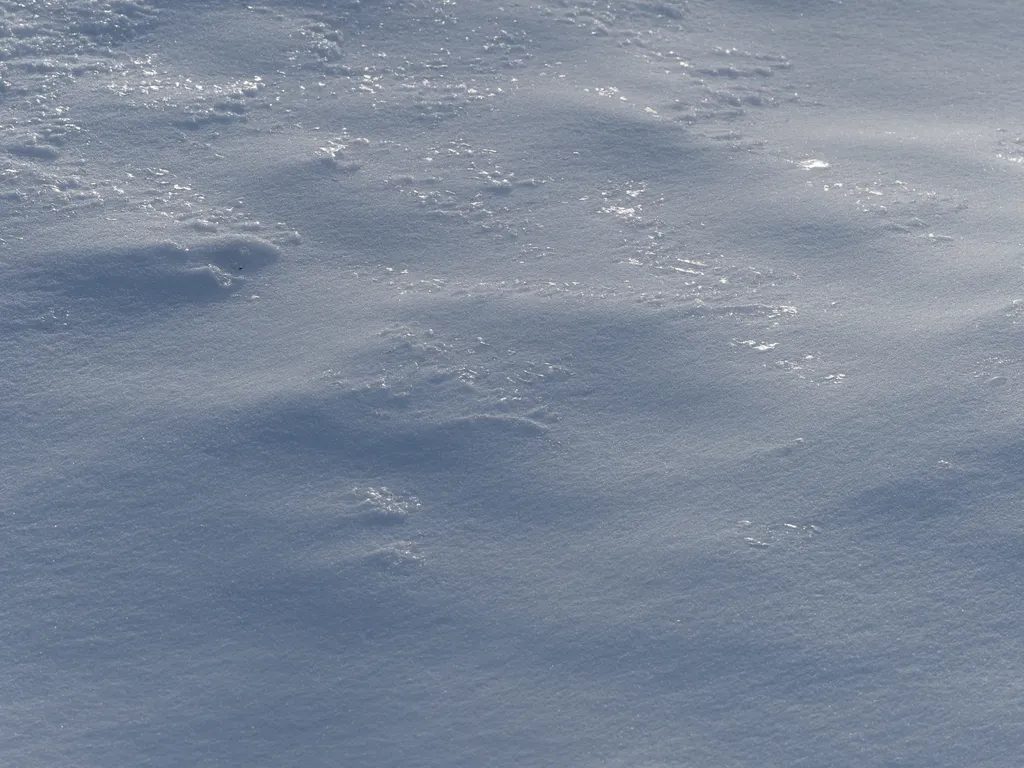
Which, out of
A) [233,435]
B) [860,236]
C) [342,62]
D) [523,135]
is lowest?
[233,435]

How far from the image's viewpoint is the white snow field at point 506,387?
58.4 ft

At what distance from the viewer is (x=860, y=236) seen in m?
24.2

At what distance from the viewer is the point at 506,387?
21500mm

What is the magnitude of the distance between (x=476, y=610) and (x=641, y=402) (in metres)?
4.59

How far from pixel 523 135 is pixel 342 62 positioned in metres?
4.34

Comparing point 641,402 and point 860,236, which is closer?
point 641,402

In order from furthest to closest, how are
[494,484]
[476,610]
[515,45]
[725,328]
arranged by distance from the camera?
[515,45], [725,328], [494,484], [476,610]

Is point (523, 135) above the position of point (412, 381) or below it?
above

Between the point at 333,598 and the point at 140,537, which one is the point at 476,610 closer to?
the point at 333,598

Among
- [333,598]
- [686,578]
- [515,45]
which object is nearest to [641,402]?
[686,578]

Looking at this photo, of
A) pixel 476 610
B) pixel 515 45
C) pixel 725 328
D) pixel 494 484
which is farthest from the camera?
pixel 515 45

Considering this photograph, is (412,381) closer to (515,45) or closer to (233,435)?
(233,435)

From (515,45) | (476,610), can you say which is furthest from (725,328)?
(515,45)

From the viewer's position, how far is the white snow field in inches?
701
